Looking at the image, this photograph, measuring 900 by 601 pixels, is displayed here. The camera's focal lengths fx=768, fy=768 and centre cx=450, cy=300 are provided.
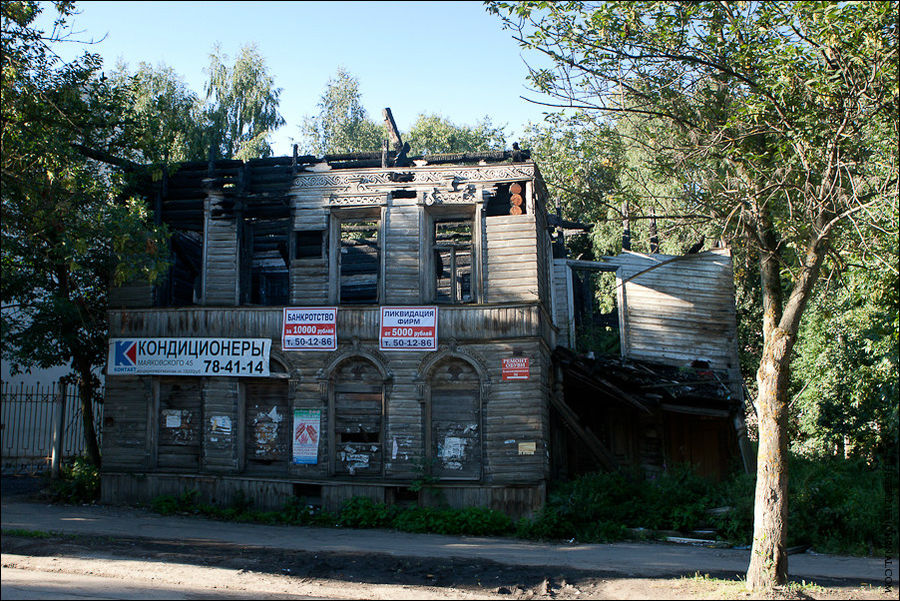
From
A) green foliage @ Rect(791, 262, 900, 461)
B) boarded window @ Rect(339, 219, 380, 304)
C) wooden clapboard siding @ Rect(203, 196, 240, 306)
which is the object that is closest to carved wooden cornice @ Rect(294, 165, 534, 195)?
wooden clapboard siding @ Rect(203, 196, 240, 306)

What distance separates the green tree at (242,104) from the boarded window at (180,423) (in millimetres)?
14754

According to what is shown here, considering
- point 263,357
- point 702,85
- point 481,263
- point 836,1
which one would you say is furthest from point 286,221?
point 836,1

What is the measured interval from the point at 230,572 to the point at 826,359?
636 inches

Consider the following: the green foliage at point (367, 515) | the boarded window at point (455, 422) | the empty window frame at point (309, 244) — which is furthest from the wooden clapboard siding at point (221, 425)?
the boarded window at point (455, 422)

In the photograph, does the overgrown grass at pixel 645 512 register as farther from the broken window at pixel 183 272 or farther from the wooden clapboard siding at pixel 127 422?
the broken window at pixel 183 272

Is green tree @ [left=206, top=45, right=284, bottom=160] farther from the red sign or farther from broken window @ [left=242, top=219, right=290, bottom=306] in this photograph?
the red sign

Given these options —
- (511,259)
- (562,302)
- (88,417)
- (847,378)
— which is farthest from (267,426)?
(847,378)

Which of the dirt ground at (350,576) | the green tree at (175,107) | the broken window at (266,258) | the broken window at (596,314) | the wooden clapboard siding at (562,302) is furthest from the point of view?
the green tree at (175,107)

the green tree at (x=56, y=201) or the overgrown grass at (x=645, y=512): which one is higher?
the green tree at (x=56, y=201)

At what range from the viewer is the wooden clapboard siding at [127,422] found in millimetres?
18109

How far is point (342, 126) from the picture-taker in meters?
37.3

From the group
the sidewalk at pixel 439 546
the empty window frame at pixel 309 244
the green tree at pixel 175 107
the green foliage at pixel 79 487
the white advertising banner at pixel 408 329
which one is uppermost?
the green tree at pixel 175 107

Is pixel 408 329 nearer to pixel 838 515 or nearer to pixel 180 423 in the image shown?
pixel 180 423

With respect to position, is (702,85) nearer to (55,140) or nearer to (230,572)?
(230,572)
